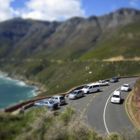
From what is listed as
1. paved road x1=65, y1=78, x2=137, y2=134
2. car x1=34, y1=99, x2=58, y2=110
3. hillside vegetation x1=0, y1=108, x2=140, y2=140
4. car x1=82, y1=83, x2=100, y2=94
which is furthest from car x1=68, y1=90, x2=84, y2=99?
hillside vegetation x1=0, y1=108, x2=140, y2=140

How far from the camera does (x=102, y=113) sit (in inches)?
2414

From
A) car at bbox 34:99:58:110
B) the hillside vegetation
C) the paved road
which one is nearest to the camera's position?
the hillside vegetation

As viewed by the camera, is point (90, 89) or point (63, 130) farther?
point (90, 89)

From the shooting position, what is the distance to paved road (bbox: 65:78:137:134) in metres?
52.8

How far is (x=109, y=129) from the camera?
5166 centimetres

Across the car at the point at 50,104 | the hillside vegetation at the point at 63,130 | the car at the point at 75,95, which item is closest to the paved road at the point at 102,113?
the car at the point at 75,95

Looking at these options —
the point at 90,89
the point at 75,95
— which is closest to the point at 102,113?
the point at 75,95

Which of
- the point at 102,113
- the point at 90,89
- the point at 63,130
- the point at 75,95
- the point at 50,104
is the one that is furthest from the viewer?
the point at 90,89

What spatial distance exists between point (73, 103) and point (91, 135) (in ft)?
113

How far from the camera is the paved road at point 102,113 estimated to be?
52.8 metres

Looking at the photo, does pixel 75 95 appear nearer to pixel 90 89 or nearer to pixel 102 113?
pixel 90 89

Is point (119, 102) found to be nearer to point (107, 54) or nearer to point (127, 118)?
point (127, 118)

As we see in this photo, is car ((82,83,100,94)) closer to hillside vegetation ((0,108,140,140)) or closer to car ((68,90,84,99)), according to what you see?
car ((68,90,84,99))

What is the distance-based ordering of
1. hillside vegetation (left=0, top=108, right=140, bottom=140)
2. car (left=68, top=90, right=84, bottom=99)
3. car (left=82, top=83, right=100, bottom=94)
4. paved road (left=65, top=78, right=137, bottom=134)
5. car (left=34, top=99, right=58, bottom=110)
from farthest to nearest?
car (left=82, top=83, right=100, bottom=94)
car (left=68, top=90, right=84, bottom=99)
car (left=34, top=99, right=58, bottom=110)
paved road (left=65, top=78, right=137, bottom=134)
hillside vegetation (left=0, top=108, right=140, bottom=140)
